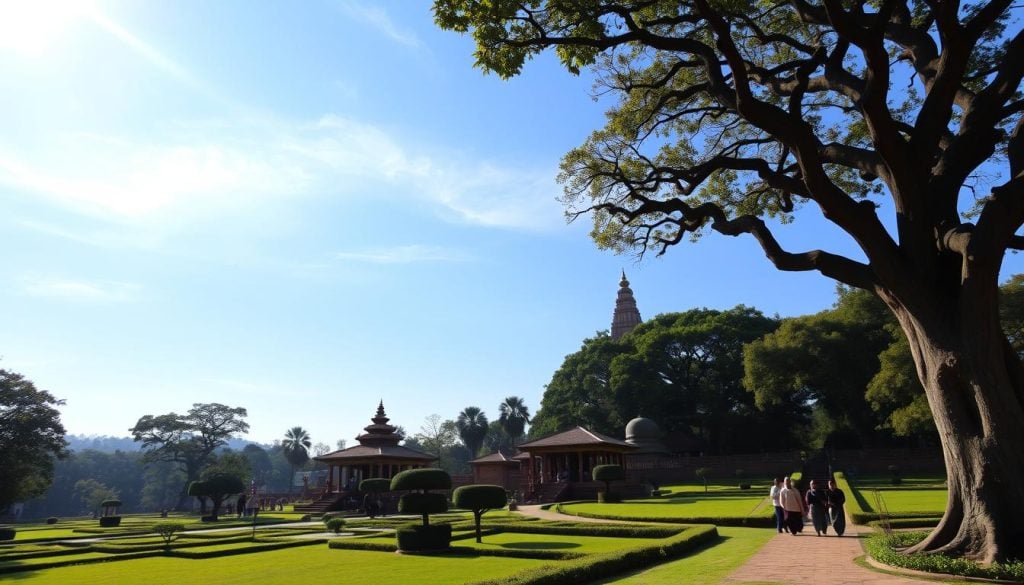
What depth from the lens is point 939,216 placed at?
1011cm

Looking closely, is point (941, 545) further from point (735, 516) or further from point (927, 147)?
point (735, 516)

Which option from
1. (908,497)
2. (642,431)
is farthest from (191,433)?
(908,497)

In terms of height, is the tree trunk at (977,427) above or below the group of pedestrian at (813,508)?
above

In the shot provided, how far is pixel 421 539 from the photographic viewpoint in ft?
52.2

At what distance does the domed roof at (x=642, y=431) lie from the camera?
48812mm

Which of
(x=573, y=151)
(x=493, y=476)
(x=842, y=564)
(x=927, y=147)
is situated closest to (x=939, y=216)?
(x=927, y=147)

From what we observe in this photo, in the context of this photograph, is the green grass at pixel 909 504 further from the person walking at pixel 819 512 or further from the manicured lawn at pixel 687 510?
the manicured lawn at pixel 687 510

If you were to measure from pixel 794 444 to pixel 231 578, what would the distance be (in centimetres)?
5336

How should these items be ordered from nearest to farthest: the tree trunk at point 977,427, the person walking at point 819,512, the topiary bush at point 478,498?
the tree trunk at point 977,427 < the person walking at point 819,512 < the topiary bush at point 478,498

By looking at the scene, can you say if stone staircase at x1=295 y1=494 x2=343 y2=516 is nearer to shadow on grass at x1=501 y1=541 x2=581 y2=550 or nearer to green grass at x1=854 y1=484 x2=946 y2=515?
shadow on grass at x1=501 y1=541 x2=581 y2=550

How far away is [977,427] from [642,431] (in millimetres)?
40884

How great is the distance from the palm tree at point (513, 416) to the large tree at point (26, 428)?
150 ft

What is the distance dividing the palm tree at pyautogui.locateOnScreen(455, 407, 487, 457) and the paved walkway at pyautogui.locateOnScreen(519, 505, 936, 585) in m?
63.2

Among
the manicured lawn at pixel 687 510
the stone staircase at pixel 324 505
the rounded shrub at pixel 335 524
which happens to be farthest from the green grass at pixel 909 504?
the stone staircase at pixel 324 505
